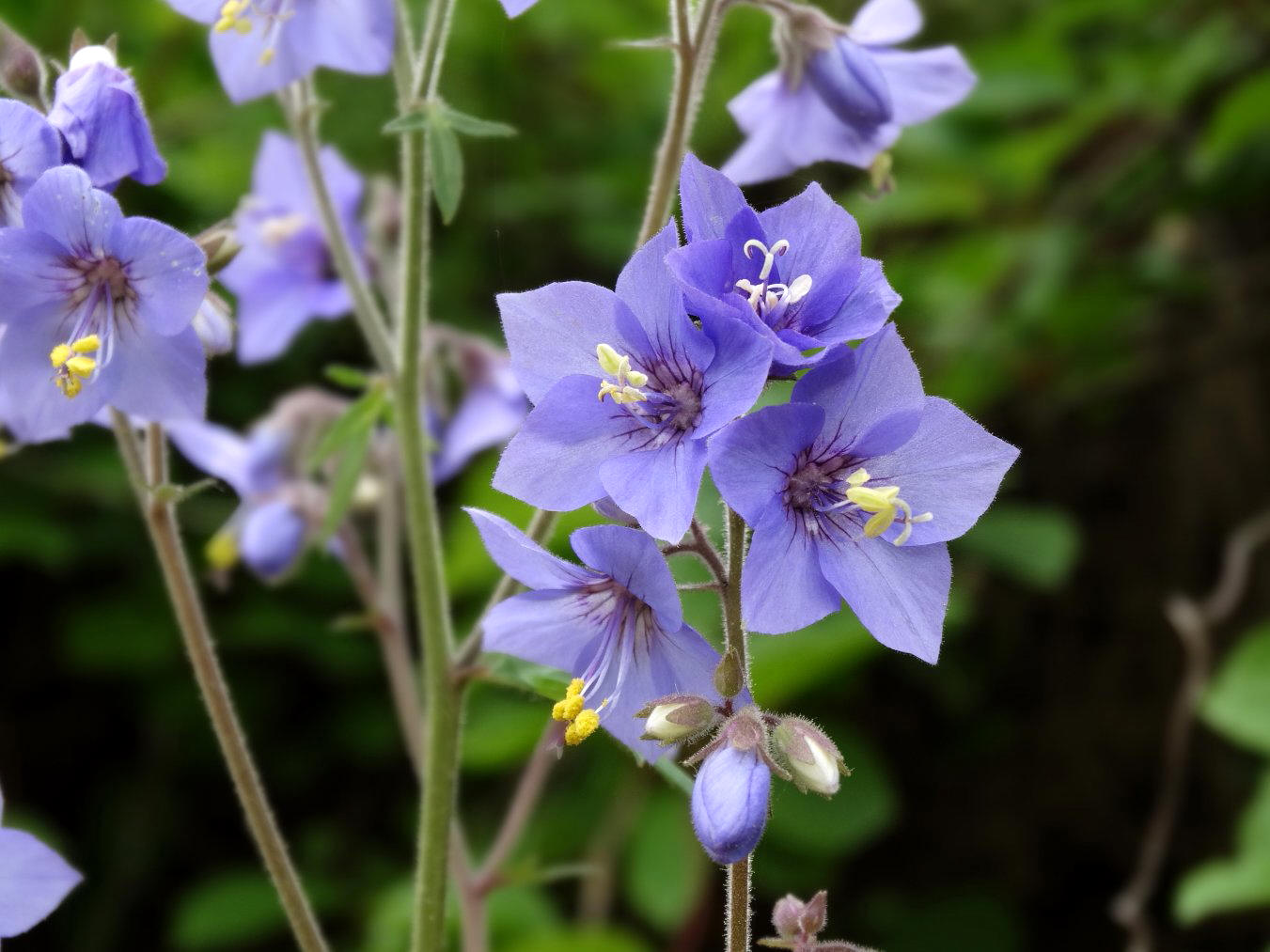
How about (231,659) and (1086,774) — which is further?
(1086,774)

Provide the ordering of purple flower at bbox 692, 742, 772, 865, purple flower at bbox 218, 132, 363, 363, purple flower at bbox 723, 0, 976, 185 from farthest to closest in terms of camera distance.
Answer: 1. purple flower at bbox 218, 132, 363, 363
2. purple flower at bbox 723, 0, 976, 185
3. purple flower at bbox 692, 742, 772, 865

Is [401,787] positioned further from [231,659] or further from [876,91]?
[876,91]

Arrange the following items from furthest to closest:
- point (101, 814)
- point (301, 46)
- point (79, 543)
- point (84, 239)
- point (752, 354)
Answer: point (101, 814) → point (79, 543) → point (301, 46) → point (84, 239) → point (752, 354)

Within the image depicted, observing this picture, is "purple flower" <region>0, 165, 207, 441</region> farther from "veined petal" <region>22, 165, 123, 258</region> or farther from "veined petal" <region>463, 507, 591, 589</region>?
"veined petal" <region>463, 507, 591, 589</region>

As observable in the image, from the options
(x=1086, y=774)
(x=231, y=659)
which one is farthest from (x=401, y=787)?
(x=1086, y=774)

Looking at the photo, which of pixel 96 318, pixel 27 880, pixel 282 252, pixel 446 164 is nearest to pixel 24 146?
pixel 96 318

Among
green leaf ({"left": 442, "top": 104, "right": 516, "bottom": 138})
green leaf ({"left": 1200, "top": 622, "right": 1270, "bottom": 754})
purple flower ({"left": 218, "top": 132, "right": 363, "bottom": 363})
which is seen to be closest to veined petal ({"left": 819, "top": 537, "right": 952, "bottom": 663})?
green leaf ({"left": 442, "top": 104, "right": 516, "bottom": 138})

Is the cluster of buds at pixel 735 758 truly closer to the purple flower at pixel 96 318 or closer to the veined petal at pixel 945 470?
the veined petal at pixel 945 470
